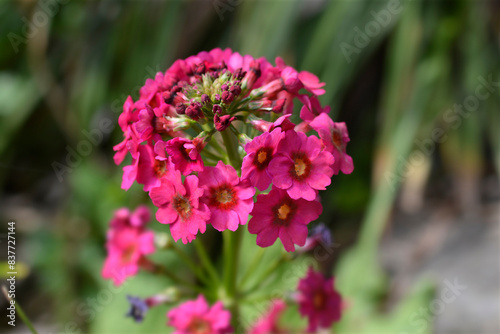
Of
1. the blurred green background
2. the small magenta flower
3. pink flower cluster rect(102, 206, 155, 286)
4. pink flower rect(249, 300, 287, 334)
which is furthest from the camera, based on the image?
the blurred green background

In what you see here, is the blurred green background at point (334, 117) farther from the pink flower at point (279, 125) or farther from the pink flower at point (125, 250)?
the pink flower at point (279, 125)

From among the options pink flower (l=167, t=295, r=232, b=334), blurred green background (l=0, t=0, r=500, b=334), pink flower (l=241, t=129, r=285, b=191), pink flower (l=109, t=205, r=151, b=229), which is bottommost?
blurred green background (l=0, t=0, r=500, b=334)

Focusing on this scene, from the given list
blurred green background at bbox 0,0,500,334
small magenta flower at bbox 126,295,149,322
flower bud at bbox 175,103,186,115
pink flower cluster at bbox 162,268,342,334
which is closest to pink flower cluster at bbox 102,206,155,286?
small magenta flower at bbox 126,295,149,322

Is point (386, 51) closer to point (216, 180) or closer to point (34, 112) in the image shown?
point (34, 112)

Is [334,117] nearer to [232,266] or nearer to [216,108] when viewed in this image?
[232,266]

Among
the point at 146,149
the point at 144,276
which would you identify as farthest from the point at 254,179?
the point at 144,276

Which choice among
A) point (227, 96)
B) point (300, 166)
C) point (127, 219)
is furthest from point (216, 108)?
point (127, 219)

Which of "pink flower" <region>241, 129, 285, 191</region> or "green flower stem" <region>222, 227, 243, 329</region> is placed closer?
"pink flower" <region>241, 129, 285, 191</region>

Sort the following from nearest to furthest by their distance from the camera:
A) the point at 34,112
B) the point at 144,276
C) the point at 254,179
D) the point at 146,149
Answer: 1. the point at 254,179
2. the point at 146,149
3. the point at 144,276
4. the point at 34,112

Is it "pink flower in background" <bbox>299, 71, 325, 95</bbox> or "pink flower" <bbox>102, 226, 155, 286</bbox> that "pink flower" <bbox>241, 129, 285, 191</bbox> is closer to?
"pink flower in background" <bbox>299, 71, 325, 95</bbox>
